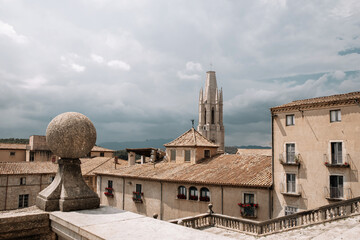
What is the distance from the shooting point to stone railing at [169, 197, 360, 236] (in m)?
16.2

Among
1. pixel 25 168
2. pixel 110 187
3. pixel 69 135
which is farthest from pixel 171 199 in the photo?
pixel 25 168

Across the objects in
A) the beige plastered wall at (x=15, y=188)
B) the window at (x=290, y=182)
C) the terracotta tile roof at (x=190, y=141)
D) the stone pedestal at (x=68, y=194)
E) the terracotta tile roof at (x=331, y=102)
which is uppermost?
the terracotta tile roof at (x=331, y=102)

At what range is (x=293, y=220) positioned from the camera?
1756cm

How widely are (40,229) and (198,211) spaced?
23.0 metres

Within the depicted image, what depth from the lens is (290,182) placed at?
2436 cm

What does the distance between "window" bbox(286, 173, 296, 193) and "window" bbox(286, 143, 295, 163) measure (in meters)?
1.25

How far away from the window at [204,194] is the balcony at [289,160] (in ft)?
24.7

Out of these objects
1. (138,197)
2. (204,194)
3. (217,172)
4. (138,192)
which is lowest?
(138,197)

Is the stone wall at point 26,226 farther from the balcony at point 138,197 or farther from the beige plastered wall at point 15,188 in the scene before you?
the beige plastered wall at point 15,188

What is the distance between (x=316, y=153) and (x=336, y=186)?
2.97 meters

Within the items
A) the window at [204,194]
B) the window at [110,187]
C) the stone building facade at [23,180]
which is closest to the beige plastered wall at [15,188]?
the stone building facade at [23,180]

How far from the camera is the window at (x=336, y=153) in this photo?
877 inches

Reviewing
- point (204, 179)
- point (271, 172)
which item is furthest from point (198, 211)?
point (271, 172)

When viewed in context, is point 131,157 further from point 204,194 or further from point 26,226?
point 26,226
